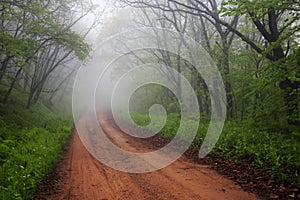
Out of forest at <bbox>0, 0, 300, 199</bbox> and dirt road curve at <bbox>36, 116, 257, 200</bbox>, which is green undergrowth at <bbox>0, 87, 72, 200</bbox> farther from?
dirt road curve at <bbox>36, 116, 257, 200</bbox>

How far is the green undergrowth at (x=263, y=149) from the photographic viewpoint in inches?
246

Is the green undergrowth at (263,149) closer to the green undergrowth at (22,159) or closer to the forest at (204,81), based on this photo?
the forest at (204,81)

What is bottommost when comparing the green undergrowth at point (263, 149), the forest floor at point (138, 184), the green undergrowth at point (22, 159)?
the green undergrowth at point (22, 159)

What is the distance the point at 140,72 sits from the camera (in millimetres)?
29250

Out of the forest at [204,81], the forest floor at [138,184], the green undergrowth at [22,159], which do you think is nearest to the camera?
the green undergrowth at [22,159]

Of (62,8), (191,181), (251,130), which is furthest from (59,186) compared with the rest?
(62,8)

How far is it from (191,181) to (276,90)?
529 centimetres

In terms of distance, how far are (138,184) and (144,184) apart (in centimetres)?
15

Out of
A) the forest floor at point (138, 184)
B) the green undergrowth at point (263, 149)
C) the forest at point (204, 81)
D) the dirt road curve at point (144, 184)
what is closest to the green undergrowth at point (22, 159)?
the forest at point (204, 81)

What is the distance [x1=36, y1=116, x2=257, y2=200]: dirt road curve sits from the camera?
217 inches

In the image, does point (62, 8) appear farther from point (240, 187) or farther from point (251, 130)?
point (240, 187)

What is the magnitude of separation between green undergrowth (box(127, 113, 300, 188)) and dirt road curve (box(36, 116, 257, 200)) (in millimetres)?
1192

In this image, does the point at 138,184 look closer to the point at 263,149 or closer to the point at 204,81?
the point at 263,149

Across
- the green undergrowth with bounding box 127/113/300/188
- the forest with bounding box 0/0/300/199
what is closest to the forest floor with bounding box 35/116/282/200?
the forest with bounding box 0/0/300/199
